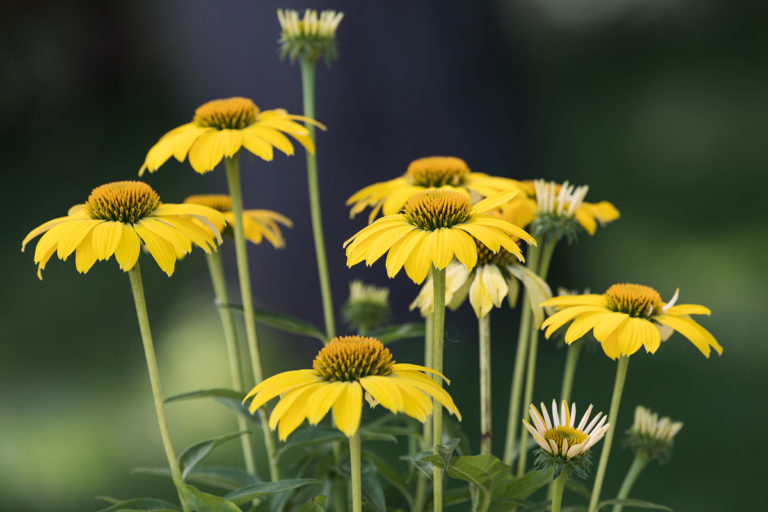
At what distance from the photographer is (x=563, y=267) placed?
1748 mm


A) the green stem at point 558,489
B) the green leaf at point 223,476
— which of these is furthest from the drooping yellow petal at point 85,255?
the green stem at point 558,489

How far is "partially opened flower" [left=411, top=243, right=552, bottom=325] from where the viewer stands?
0.63m

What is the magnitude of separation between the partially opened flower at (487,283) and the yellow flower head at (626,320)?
3 cm

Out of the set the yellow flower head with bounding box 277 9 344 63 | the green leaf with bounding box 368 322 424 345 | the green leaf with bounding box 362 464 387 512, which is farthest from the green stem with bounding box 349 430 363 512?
the yellow flower head with bounding box 277 9 344 63

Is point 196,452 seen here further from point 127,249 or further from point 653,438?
point 653,438

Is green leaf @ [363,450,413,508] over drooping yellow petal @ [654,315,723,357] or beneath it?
beneath

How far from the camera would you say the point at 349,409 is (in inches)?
18.6

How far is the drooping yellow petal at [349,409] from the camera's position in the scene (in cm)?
47

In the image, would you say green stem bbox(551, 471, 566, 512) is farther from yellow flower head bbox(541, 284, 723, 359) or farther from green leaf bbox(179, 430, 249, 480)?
green leaf bbox(179, 430, 249, 480)

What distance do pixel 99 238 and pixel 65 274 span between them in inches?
47.1

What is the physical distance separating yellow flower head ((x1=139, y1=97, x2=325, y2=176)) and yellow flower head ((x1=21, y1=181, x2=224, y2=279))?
42mm

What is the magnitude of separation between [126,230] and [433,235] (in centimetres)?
22

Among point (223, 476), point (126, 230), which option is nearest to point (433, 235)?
point (126, 230)

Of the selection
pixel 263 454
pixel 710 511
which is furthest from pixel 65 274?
pixel 710 511
